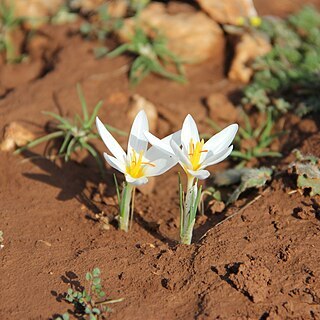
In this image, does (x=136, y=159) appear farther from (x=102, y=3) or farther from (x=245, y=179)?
(x=102, y=3)

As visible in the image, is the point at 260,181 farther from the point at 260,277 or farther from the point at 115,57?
the point at 115,57

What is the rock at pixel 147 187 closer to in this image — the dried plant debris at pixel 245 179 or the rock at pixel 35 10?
the dried plant debris at pixel 245 179

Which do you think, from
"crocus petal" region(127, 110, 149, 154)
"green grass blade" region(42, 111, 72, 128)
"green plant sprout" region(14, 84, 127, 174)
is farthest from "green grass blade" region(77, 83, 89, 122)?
"crocus petal" region(127, 110, 149, 154)

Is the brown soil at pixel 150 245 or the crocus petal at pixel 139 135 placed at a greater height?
the crocus petal at pixel 139 135

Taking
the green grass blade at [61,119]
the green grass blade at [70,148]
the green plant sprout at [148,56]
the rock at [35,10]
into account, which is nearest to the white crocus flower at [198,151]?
the green grass blade at [70,148]

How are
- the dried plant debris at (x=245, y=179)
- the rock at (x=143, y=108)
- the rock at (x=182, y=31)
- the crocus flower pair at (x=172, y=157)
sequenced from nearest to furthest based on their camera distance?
the crocus flower pair at (x=172, y=157), the dried plant debris at (x=245, y=179), the rock at (x=143, y=108), the rock at (x=182, y=31)

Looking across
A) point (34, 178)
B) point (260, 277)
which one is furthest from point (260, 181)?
point (34, 178)

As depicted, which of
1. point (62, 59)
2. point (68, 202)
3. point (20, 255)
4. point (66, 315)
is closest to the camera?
point (66, 315)
